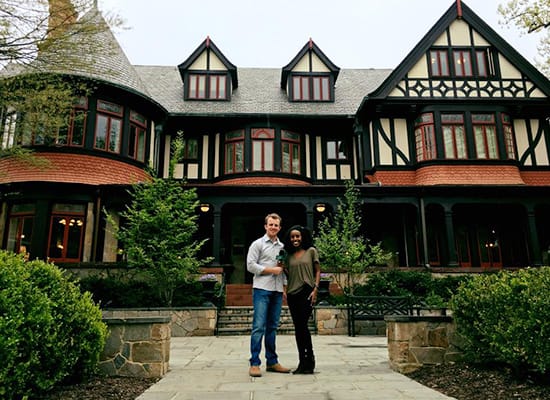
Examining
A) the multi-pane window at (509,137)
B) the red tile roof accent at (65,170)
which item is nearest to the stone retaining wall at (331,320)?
the red tile roof accent at (65,170)

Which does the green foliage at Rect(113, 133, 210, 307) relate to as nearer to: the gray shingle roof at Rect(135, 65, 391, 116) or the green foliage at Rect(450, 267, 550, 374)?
the gray shingle roof at Rect(135, 65, 391, 116)

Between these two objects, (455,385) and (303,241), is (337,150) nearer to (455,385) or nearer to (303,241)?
(303,241)

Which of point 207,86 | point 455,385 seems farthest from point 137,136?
point 455,385

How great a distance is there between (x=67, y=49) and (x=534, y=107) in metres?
→ 16.6

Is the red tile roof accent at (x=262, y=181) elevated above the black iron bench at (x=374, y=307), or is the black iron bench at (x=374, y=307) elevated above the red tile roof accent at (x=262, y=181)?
the red tile roof accent at (x=262, y=181)

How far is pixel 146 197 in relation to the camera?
11516 millimetres

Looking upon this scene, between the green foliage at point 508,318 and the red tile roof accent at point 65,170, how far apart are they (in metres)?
11.7

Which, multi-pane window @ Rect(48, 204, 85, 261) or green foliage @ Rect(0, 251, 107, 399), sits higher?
multi-pane window @ Rect(48, 204, 85, 261)

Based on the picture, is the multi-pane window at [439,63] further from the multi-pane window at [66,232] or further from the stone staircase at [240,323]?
the multi-pane window at [66,232]

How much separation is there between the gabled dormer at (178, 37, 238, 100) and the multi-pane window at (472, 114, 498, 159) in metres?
10.3

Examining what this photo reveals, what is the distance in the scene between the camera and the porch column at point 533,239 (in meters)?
13.8

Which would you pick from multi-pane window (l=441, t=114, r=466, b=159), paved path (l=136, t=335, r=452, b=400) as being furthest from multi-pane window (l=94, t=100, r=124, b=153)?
multi-pane window (l=441, t=114, r=466, b=159)

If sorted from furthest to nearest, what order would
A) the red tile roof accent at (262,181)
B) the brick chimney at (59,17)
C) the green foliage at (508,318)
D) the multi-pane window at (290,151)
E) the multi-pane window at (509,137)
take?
the multi-pane window at (290,151)
the red tile roof accent at (262,181)
the multi-pane window at (509,137)
the brick chimney at (59,17)
the green foliage at (508,318)

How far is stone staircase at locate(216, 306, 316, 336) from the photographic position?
403 inches
